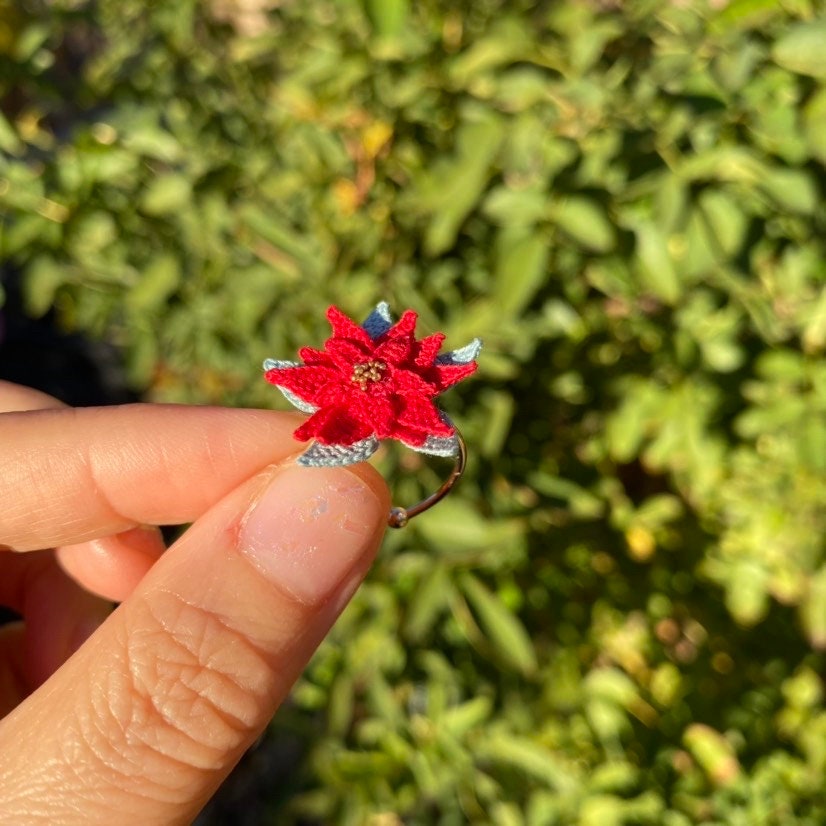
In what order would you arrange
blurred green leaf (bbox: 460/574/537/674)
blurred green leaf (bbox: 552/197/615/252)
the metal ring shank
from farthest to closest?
1. blurred green leaf (bbox: 460/574/537/674)
2. blurred green leaf (bbox: 552/197/615/252)
3. the metal ring shank

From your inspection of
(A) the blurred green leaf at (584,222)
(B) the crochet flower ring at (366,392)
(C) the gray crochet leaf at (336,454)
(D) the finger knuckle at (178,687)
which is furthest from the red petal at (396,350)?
(A) the blurred green leaf at (584,222)

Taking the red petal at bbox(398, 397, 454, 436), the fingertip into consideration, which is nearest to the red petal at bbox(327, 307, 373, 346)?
→ the red petal at bbox(398, 397, 454, 436)

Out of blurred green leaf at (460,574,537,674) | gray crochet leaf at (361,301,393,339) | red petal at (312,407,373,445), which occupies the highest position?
gray crochet leaf at (361,301,393,339)

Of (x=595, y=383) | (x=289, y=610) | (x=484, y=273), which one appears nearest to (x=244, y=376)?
(x=484, y=273)

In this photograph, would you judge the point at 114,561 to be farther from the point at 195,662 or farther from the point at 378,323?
the point at 378,323

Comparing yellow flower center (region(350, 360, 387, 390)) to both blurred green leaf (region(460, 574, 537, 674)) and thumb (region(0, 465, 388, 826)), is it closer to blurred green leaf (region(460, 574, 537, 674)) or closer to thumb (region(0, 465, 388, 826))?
thumb (region(0, 465, 388, 826))

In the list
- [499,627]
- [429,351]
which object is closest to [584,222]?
[429,351]
